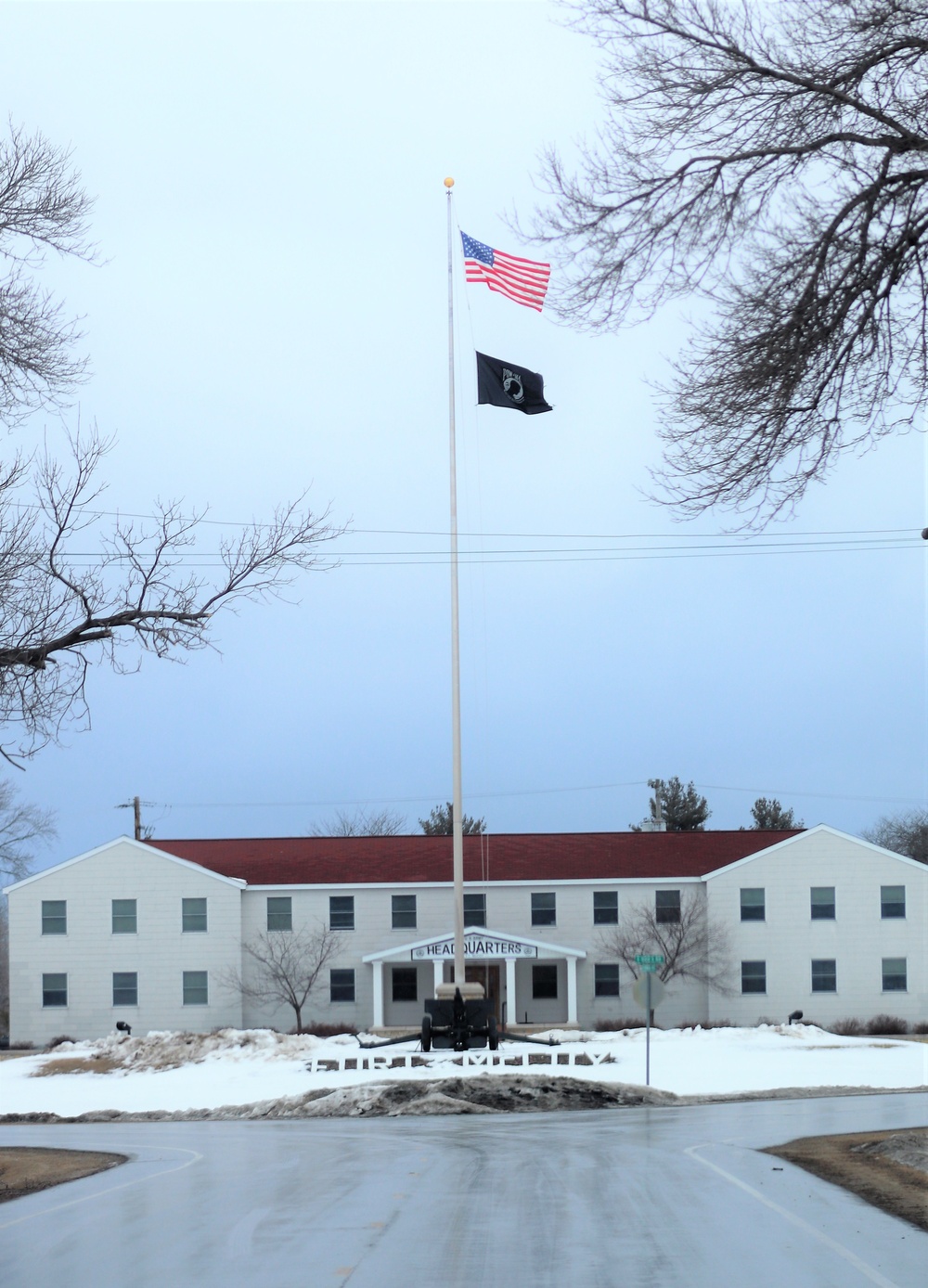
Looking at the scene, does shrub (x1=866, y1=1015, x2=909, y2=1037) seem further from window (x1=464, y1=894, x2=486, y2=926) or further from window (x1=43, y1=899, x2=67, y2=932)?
window (x1=43, y1=899, x2=67, y2=932)

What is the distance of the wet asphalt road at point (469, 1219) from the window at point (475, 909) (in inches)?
1184

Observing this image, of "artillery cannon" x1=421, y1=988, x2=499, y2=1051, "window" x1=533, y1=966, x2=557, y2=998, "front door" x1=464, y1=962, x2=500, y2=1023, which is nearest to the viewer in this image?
"artillery cannon" x1=421, y1=988, x2=499, y2=1051

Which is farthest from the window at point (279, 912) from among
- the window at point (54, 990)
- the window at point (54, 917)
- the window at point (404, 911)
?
the window at point (54, 990)

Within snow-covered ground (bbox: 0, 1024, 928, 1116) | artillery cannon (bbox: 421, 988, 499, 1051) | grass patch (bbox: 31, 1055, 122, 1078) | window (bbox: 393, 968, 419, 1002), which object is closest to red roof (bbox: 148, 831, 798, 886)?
window (bbox: 393, 968, 419, 1002)

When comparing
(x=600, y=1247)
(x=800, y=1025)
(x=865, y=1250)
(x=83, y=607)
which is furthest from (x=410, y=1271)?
(x=800, y=1025)

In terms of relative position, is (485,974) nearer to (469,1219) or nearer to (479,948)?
(479,948)

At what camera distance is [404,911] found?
50.5 m

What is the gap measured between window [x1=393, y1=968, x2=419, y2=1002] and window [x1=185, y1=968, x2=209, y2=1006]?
633 centimetres

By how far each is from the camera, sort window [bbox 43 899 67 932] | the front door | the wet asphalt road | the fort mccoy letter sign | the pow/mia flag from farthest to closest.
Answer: the front door, window [bbox 43 899 67 932], the fort mccoy letter sign, the pow/mia flag, the wet asphalt road

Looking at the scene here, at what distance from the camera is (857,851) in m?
49.5

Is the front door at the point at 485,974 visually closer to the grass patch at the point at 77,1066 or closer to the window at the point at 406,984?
the window at the point at 406,984

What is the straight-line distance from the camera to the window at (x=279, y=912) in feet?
165

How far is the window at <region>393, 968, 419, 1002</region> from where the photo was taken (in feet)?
163

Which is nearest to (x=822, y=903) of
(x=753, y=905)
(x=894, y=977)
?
(x=753, y=905)
